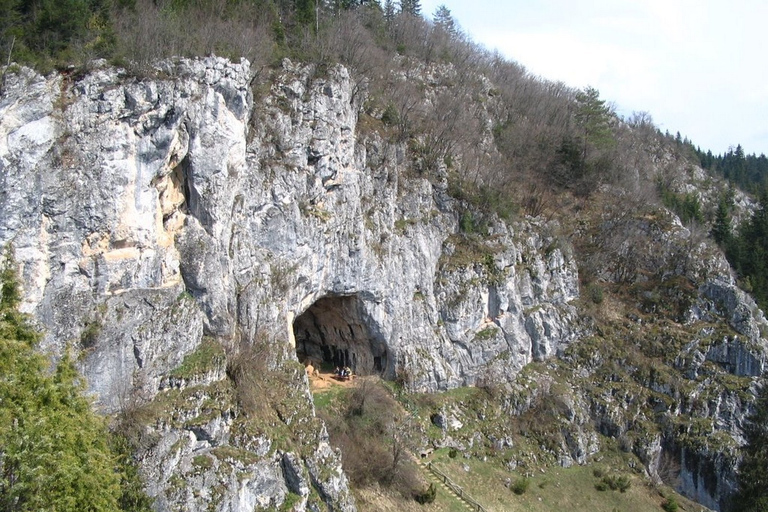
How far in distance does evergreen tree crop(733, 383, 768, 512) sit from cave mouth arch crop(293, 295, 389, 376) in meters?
18.5

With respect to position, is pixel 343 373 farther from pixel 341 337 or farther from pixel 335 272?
pixel 335 272

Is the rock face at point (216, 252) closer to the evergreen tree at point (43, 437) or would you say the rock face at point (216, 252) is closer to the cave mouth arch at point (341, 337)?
the cave mouth arch at point (341, 337)

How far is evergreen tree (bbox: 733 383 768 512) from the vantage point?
2941 centimetres

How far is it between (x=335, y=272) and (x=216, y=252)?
278 inches

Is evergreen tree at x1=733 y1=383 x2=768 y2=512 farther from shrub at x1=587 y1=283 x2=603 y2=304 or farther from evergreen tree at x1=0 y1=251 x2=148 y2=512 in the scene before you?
evergreen tree at x1=0 y1=251 x2=148 y2=512

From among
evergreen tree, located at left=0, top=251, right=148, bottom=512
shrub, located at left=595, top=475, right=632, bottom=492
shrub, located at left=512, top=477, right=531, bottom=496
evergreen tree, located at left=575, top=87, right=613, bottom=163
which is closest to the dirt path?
shrub, located at left=512, top=477, right=531, bottom=496

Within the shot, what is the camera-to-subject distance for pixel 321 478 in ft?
67.8

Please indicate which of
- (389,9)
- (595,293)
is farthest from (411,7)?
(595,293)

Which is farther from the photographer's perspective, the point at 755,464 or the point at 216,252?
the point at 755,464

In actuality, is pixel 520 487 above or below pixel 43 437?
below

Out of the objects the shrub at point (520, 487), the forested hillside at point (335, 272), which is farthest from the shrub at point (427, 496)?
the shrub at point (520, 487)

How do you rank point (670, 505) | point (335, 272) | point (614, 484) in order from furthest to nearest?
1. point (614, 484)
2. point (670, 505)
3. point (335, 272)

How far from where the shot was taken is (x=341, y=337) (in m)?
30.2

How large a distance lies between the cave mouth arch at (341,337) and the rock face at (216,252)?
0.11 meters
